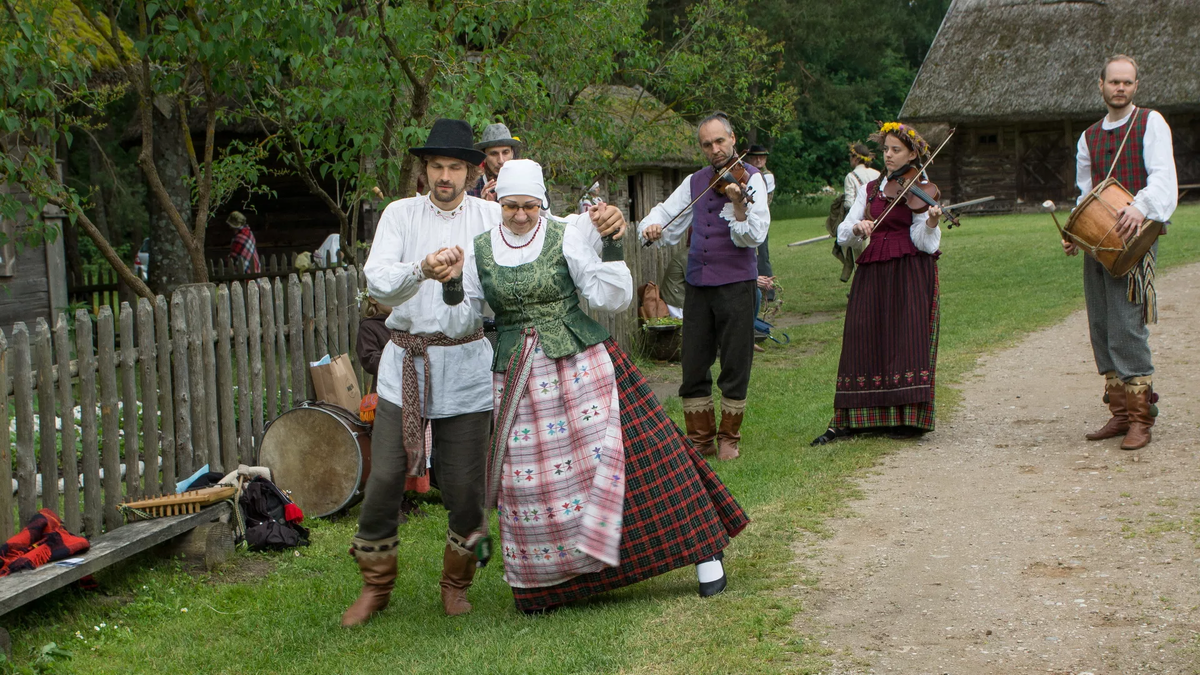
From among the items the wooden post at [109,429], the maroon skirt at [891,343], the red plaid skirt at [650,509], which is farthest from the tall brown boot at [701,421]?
the wooden post at [109,429]

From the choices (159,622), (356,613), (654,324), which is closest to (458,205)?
(356,613)

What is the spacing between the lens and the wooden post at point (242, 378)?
663 centimetres

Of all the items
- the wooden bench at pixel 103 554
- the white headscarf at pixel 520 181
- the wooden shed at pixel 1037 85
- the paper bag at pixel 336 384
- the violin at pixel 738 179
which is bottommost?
the wooden bench at pixel 103 554

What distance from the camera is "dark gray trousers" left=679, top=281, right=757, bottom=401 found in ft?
21.8

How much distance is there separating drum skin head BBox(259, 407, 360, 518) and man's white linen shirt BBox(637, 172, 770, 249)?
1.93 meters

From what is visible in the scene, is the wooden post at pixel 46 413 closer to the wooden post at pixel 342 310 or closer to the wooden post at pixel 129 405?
the wooden post at pixel 129 405

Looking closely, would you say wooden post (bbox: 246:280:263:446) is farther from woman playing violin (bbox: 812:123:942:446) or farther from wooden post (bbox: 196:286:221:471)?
woman playing violin (bbox: 812:123:942:446)

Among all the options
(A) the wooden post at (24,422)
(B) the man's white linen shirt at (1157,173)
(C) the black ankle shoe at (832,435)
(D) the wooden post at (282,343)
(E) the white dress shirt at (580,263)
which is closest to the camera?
(E) the white dress shirt at (580,263)

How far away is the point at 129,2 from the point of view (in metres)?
7.11

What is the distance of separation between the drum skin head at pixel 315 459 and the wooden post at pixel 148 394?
657 millimetres

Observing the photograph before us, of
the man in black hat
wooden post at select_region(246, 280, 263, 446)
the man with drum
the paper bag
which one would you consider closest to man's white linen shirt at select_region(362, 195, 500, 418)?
the man in black hat

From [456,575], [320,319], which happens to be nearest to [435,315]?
[456,575]

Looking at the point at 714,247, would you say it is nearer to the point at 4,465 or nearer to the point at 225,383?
the point at 225,383

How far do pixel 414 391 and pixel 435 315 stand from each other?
293mm
